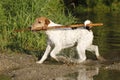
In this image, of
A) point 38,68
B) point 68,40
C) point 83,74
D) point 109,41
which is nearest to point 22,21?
point 68,40

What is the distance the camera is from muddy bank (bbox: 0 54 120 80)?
11.9 meters

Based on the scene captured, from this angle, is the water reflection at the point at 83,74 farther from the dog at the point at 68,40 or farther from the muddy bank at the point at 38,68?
the dog at the point at 68,40

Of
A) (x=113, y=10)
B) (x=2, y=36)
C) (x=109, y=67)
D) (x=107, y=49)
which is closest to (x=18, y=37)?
(x=2, y=36)

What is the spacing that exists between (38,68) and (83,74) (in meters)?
1.37

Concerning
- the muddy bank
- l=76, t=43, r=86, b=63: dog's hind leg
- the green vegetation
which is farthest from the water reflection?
the green vegetation

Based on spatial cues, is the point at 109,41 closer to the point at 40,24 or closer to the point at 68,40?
the point at 68,40

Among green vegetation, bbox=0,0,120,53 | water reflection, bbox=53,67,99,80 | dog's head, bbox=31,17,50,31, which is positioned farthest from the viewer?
green vegetation, bbox=0,0,120,53

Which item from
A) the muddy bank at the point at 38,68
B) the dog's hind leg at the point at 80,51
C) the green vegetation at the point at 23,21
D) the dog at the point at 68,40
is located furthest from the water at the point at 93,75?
the green vegetation at the point at 23,21

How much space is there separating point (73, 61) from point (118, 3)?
105ft

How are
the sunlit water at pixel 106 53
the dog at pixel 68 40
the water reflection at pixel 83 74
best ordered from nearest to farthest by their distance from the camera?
1. the water reflection at pixel 83 74
2. the sunlit water at pixel 106 53
3. the dog at pixel 68 40

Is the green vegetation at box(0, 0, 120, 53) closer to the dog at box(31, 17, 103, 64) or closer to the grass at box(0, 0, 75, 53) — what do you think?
the grass at box(0, 0, 75, 53)

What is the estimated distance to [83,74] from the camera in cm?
1205

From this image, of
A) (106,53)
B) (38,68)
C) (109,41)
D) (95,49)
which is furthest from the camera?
(109,41)

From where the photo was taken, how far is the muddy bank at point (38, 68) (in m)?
11.9
